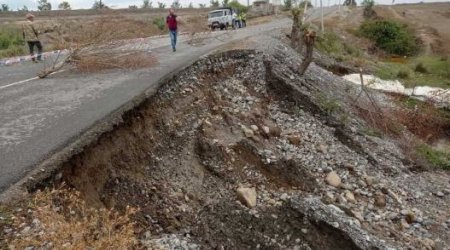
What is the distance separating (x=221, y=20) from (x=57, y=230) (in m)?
26.8

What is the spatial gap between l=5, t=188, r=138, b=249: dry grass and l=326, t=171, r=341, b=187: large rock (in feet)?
14.9

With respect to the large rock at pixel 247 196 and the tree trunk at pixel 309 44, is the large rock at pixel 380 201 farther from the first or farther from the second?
the tree trunk at pixel 309 44

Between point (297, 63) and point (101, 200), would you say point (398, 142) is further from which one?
point (101, 200)

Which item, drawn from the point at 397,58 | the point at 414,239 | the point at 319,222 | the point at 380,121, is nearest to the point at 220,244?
the point at 319,222

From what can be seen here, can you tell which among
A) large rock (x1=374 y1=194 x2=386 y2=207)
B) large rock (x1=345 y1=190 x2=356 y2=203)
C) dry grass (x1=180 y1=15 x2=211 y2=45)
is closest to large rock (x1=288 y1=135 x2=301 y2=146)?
large rock (x1=345 y1=190 x2=356 y2=203)

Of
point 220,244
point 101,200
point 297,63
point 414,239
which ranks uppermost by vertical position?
point 297,63

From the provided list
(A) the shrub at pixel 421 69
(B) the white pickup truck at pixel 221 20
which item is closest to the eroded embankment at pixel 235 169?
(A) the shrub at pixel 421 69

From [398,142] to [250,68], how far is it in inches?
159

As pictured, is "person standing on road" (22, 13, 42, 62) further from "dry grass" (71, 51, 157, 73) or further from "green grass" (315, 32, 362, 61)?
"green grass" (315, 32, 362, 61)

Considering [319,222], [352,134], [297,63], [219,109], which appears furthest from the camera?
[297,63]

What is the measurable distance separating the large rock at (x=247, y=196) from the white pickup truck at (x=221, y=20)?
23575 millimetres

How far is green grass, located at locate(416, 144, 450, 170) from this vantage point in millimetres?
10374

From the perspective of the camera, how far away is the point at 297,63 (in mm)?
13266

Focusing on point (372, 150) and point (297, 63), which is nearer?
point (372, 150)
